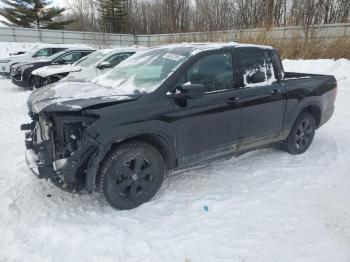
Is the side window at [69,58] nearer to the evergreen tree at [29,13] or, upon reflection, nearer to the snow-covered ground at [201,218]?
the snow-covered ground at [201,218]

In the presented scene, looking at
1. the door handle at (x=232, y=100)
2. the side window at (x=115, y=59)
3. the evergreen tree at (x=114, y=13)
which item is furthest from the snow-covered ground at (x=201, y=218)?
the evergreen tree at (x=114, y=13)

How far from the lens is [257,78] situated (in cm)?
440

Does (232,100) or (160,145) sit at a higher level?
(232,100)

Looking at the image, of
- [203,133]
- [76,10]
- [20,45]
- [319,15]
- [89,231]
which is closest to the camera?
[89,231]

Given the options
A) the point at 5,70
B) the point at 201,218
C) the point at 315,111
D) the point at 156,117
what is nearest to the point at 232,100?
the point at 156,117

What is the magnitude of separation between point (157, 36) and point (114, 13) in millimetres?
12445

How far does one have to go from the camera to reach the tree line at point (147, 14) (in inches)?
843

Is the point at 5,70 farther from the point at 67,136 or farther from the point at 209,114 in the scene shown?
the point at 209,114

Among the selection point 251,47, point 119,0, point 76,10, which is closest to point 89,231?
point 251,47

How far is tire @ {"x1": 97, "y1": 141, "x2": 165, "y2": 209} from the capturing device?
325 cm

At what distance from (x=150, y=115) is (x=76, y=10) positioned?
44.4 meters

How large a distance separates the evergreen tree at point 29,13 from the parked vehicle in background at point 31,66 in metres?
28.8

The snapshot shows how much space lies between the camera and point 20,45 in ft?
78.2

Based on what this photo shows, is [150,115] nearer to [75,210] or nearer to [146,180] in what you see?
[146,180]
